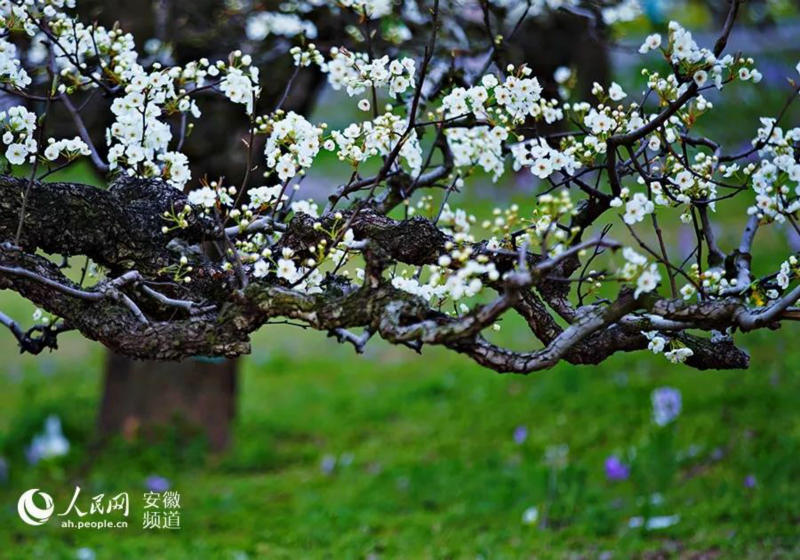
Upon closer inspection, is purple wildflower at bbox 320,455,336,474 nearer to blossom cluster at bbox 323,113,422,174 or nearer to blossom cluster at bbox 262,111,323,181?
blossom cluster at bbox 323,113,422,174

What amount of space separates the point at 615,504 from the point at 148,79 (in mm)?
3744

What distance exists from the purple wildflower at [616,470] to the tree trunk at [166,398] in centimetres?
296

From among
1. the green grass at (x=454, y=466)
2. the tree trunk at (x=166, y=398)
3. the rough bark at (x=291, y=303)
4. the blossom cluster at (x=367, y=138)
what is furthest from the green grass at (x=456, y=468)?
the blossom cluster at (x=367, y=138)

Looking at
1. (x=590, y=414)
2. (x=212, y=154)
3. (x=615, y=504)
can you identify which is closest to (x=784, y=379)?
(x=590, y=414)

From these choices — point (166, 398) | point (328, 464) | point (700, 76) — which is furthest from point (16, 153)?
point (166, 398)

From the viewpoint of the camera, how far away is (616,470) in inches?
224

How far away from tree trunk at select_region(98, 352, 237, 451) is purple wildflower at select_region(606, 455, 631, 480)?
296 centimetres

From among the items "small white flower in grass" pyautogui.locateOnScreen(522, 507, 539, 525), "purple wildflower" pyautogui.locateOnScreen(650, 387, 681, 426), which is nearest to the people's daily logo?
"small white flower in grass" pyautogui.locateOnScreen(522, 507, 539, 525)

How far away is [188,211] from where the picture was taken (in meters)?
3.03

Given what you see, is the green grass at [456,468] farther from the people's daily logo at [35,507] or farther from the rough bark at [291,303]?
the rough bark at [291,303]

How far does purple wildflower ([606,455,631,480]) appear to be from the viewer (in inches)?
224

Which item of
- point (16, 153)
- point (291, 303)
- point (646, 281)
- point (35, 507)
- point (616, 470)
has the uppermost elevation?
point (16, 153)

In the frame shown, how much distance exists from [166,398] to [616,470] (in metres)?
3.40

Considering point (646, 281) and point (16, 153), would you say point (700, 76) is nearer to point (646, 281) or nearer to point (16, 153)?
point (646, 281)
